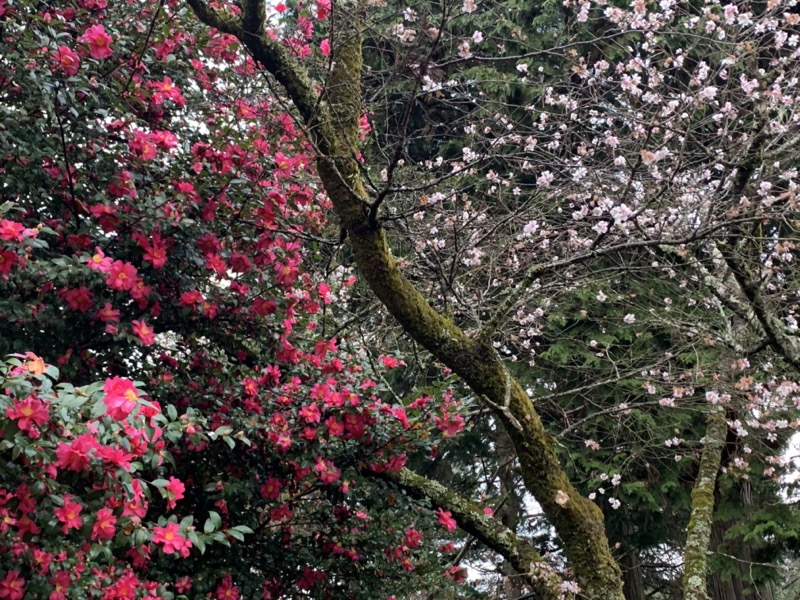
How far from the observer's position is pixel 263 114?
2.91 meters

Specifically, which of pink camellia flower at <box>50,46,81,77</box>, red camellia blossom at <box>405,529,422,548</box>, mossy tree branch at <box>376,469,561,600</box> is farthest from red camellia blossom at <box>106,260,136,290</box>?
red camellia blossom at <box>405,529,422,548</box>

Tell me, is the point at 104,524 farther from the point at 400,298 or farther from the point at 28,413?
the point at 400,298

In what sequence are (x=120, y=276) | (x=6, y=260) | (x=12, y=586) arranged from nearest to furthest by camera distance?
1. (x=12, y=586)
2. (x=6, y=260)
3. (x=120, y=276)

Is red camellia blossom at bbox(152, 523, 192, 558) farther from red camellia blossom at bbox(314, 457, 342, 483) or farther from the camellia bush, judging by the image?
red camellia blossom at bbox(314, 457, 342, 483)

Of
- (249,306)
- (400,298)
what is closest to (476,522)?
(400,298)

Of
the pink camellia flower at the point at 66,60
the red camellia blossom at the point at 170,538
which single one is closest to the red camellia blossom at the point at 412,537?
the red camellia blossom at the point at 170,538

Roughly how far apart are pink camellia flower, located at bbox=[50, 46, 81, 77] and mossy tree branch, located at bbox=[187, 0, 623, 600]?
682 mm

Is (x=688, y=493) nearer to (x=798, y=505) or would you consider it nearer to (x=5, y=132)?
(x=798, y=505)

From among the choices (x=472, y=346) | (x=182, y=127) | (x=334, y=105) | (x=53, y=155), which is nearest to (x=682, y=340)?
(x=472, y=346)

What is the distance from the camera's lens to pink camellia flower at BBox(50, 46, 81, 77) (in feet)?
7.21

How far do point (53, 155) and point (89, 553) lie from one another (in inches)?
54.7

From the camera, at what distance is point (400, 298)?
2896 mm

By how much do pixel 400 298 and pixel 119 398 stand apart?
163 cm

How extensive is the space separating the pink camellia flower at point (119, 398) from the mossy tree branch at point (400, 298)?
4.74ft
